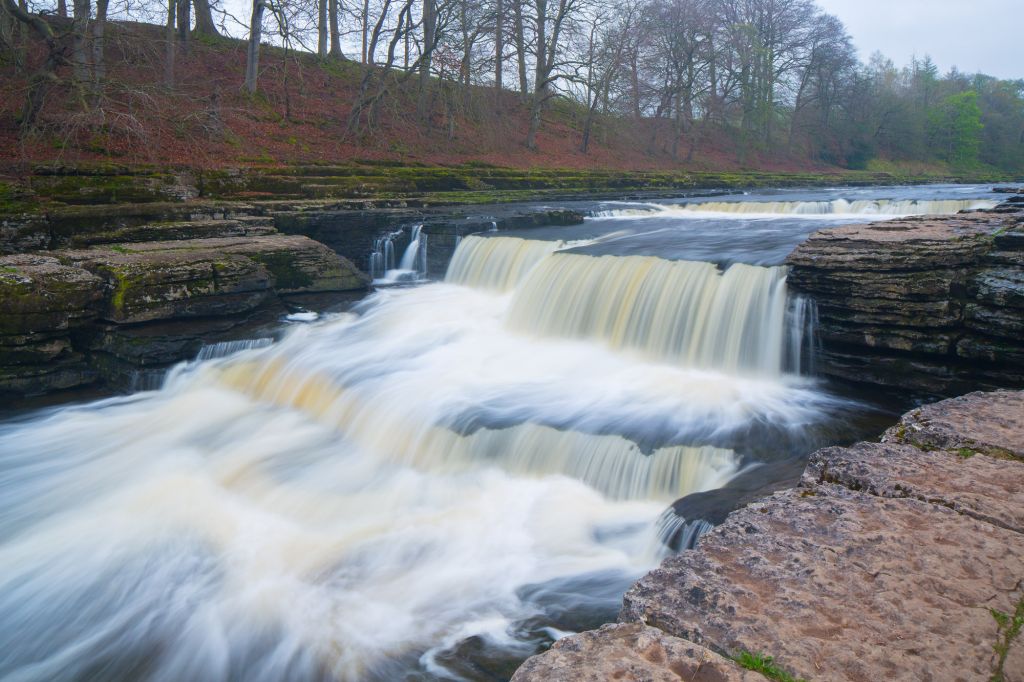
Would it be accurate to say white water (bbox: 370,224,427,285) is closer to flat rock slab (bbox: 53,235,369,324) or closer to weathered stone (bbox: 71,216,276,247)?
flat rock slab (bbox: 53,235,369,324)

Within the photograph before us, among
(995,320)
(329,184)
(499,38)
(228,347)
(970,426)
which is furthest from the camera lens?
(499,38)

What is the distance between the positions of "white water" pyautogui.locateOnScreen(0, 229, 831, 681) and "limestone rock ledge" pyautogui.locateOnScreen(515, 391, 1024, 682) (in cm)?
193

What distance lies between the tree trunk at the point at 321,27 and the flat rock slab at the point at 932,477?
850 inches

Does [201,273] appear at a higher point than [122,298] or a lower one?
higher

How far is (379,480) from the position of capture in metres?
5.96

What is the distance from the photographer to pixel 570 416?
6.46 m

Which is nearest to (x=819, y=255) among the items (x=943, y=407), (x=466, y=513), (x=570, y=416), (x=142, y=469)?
(x=570, y=416)

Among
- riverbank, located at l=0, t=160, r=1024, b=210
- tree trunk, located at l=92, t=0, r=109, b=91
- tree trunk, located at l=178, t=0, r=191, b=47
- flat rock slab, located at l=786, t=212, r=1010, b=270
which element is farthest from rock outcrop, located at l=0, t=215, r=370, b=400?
tree trunk, located at l=178, t=0, r=191, b=47

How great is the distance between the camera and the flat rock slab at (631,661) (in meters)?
1.87

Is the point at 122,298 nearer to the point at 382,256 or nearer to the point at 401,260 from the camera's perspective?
the point at 382,256

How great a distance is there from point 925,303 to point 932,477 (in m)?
3.89

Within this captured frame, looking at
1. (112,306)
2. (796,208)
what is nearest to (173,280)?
(112,306)

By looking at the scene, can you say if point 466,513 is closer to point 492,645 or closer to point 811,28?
point 492,645

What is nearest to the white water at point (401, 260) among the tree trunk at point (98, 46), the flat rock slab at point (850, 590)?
the tree trunk at point (98, 46)
